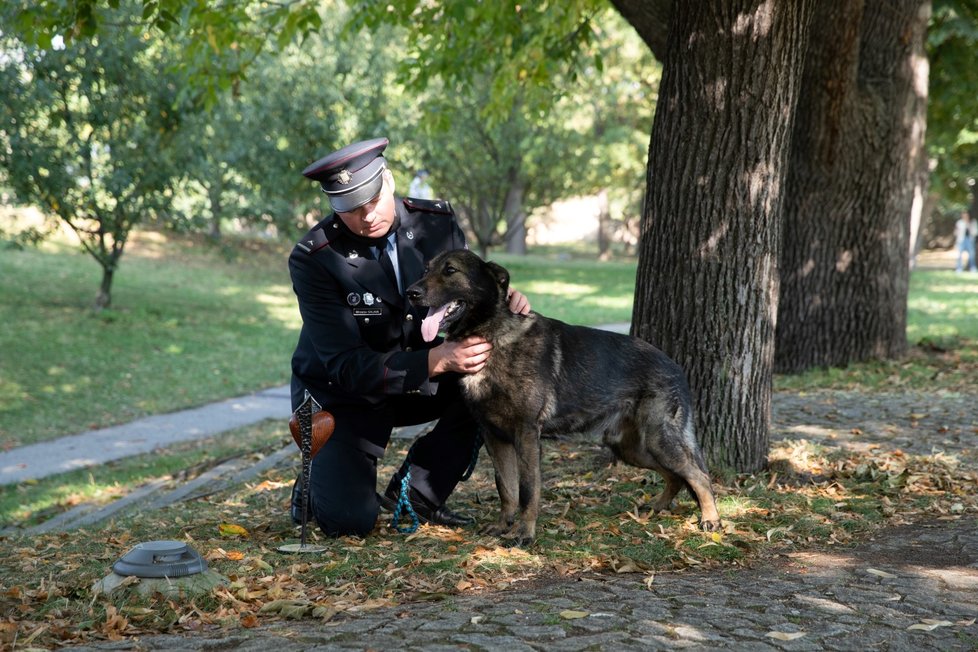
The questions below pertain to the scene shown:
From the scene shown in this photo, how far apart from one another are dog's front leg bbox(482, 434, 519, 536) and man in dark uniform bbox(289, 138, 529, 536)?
1.22 feet

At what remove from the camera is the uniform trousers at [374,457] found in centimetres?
540

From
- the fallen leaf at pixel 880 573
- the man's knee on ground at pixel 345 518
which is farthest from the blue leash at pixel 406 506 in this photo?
the fallen leaf at pixel 880 573

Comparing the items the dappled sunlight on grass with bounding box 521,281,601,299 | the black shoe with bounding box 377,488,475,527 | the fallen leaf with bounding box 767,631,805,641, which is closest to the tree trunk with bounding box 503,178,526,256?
the dappled sunlight on grass with bounding box 521,281,601,299

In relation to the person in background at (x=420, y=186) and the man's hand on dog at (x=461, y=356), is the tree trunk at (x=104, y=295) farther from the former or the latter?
the man's hand on dog at (x=461, y=356)

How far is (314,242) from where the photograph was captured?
5410 mm

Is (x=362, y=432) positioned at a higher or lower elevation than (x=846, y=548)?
higher

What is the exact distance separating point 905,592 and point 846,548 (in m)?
0.85

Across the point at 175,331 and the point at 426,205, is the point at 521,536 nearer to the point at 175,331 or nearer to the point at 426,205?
the point at 426,205

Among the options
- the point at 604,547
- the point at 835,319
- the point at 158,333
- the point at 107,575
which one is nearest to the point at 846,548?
the point at 604,547

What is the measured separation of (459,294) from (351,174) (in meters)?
0.86

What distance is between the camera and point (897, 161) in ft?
33.9

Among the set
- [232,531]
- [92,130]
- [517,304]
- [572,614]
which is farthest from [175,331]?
[572,614]

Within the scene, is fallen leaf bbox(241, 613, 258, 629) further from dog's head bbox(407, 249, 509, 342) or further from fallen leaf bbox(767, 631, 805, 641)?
fallen leaf bbox(767, 631, 805, 641)

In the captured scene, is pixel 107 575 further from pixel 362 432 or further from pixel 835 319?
pixel 835 319
